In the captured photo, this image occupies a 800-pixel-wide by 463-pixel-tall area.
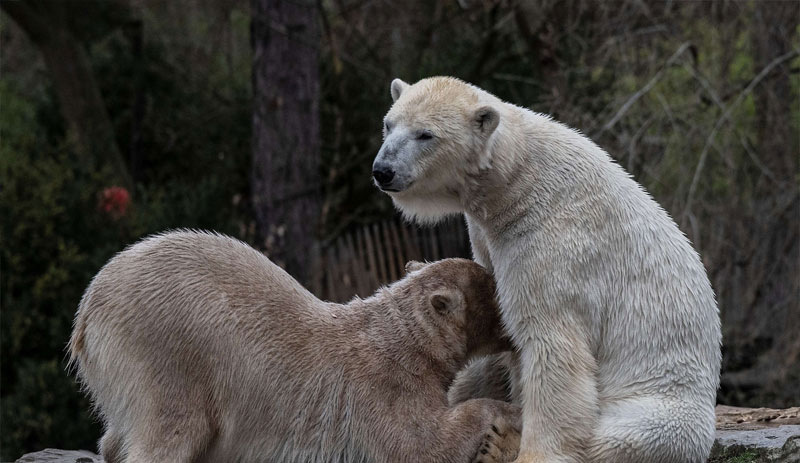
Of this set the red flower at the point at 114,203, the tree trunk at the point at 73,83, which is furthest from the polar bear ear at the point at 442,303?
the tree trunk at the point at 73,83

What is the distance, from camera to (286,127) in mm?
11180

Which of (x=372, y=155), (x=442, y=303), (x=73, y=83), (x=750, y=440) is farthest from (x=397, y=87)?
(x=73, y=83)

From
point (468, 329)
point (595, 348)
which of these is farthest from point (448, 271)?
point (595, 348)

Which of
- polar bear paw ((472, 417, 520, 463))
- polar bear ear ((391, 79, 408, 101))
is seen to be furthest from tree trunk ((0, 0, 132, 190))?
polar bear paw ((472, 417, 520, 463))

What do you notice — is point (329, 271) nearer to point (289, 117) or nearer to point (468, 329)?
point (289, 117)

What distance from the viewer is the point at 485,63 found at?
14.3m

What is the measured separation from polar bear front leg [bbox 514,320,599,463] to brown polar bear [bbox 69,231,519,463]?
9.3 inches

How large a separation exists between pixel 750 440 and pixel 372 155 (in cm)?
925

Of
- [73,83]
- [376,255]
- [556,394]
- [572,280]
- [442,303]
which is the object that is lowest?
[376,255]

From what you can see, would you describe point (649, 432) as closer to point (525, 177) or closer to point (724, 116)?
point (525, 177)

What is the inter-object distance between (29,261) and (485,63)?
6602 mm

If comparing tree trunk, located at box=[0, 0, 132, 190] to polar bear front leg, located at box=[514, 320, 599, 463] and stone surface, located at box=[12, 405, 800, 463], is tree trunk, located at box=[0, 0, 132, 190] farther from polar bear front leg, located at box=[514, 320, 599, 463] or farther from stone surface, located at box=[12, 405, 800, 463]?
polar bear front leg, located at box=[514, 320, 599, 463]

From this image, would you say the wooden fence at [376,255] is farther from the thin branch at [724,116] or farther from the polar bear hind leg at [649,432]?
the polar bear hind leg at [649,432]

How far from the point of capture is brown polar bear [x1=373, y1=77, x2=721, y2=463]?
14.0ft
